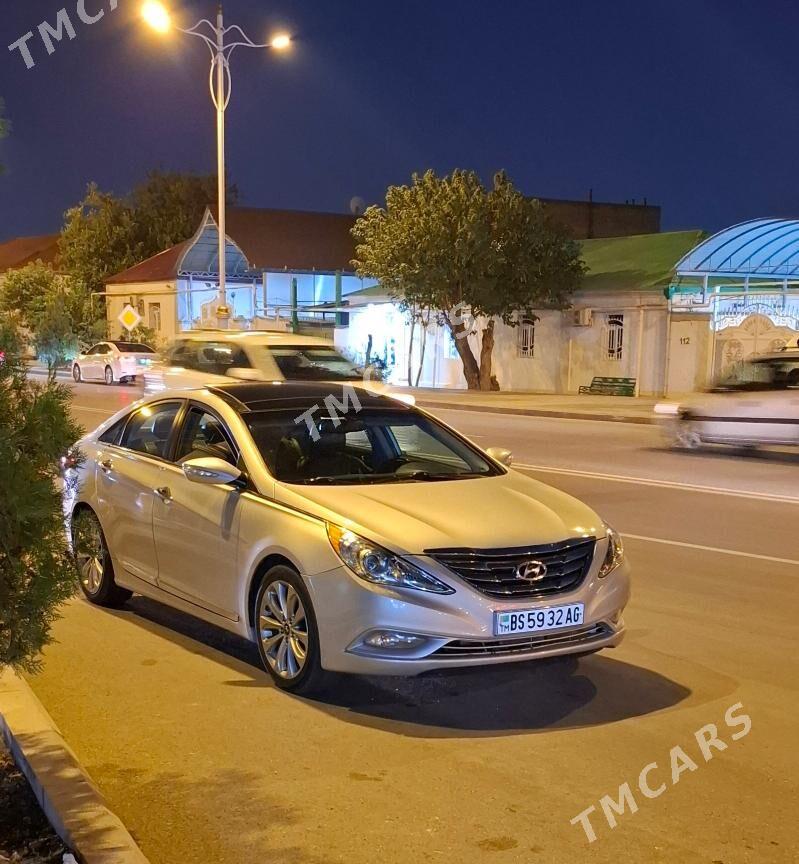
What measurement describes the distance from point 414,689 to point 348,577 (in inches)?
38.0

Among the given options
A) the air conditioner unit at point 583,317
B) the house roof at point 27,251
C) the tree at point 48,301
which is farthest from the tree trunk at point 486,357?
the house roof at point 27,251

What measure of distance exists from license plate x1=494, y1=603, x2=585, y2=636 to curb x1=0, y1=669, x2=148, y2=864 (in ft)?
6.60

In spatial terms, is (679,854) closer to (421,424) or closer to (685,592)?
(421,424)

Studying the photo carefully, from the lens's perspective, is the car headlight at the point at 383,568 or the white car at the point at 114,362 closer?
the car headlight at the point at 383,568

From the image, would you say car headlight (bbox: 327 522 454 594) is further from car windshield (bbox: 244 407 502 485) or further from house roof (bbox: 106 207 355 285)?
house roof (bbox: 106 207 355 285)

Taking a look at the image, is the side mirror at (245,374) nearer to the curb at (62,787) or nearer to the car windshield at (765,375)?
the car windshield at (765,375)

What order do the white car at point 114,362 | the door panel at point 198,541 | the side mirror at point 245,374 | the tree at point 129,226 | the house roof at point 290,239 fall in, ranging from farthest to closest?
the tree at point 129,226
the house roof at point 290,239
the white car at point 114,362
the side mirror at point 245,374
the door panel at point 198,541

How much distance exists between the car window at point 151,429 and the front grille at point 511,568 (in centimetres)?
248

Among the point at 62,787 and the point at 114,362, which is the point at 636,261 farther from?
the point at 62,787

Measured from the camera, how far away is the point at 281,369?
1563 cm

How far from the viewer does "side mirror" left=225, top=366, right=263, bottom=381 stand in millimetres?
15320

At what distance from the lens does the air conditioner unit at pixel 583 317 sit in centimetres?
3312

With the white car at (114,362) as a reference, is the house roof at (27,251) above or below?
above

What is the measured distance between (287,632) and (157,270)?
160 feet
